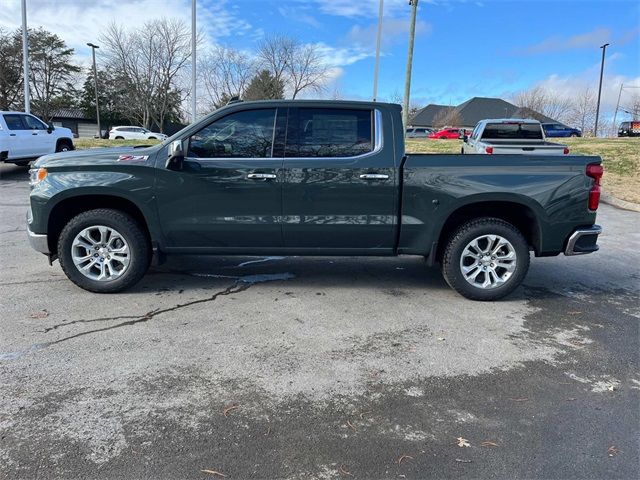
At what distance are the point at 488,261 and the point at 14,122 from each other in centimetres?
1425

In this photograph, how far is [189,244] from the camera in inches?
197

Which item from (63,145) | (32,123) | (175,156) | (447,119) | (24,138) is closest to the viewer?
(175,156)

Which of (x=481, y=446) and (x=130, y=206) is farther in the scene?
(x=130, y=206)

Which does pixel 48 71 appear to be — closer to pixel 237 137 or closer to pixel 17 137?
pixel 17 137

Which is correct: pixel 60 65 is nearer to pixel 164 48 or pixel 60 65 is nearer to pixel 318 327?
pixel 164 48

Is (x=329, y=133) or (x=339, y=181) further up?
(x=329, y=133)

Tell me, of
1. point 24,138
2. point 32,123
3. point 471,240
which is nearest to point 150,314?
point 471,240

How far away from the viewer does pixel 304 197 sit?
15.9ft

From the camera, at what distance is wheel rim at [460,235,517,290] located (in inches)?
196

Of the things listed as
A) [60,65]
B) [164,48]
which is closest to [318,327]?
[164,48]

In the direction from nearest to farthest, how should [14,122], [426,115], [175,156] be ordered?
[175,156], [14,122], [426,115]

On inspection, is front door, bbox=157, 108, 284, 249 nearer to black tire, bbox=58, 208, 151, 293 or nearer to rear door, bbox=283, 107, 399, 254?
rear door, bbox=283, 107, 399, 254

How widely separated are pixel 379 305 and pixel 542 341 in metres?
1.47

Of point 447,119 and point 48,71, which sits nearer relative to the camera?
point 48,71
